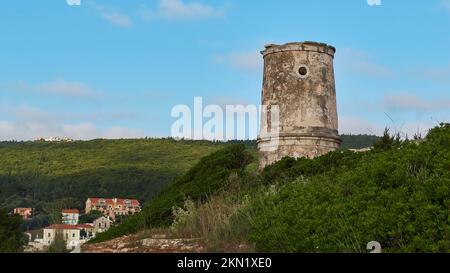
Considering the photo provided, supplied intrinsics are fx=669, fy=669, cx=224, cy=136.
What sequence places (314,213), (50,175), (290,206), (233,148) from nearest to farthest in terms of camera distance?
(314,213) → (290,206) → (233,148) → (50,175)

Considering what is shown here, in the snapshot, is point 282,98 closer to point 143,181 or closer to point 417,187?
point 417,187

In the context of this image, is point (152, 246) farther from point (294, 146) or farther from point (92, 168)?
point (92, 168)

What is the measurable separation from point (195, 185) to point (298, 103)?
5.00 meters

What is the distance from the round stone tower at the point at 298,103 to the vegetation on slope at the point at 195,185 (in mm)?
1974

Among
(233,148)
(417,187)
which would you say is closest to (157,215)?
(233,148)

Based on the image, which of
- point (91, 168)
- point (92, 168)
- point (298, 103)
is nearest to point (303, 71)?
point (298, 103)

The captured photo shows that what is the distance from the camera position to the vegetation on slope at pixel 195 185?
19.0 metres

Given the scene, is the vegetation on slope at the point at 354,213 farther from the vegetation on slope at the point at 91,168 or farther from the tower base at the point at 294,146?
the vegetation on slope at the point at 91,168

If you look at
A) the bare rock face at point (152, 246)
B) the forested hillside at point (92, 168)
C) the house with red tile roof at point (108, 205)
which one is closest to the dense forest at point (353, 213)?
the bare rock face at point (152, 246)

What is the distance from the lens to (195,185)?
21.4 meters

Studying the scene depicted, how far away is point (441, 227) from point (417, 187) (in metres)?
0.92

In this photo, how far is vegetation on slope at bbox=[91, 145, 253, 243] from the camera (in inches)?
749

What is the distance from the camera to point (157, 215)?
63.9 feet
